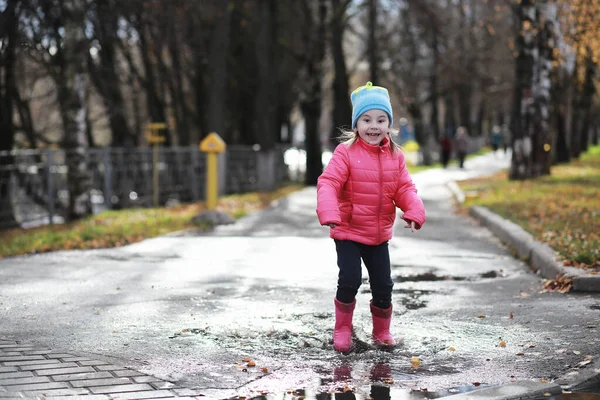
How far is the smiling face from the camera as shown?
6.40 m

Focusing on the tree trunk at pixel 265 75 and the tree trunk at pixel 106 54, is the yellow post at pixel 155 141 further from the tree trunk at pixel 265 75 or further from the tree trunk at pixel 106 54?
the tree trunk at pixel 265 75

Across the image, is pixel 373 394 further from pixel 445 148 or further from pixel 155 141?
pixel 445 148

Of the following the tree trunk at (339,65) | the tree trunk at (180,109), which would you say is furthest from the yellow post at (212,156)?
the tree trunk at (180,109)

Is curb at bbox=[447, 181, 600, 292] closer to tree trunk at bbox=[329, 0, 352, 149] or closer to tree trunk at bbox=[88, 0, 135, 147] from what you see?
tree trunk at bbox=[88, 0, 135, 147]

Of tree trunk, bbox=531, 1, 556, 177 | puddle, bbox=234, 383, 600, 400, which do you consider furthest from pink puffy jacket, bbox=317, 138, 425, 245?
tree trunk, bbox=531, 1, 556, 177

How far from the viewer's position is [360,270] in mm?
6520

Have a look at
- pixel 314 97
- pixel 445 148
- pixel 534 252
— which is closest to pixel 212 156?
pixel 534 252

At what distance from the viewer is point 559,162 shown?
132 ft

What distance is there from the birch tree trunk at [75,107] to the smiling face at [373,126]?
12.8 meters

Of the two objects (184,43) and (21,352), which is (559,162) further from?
(21,352)

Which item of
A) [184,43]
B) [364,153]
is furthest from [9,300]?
[184,43]

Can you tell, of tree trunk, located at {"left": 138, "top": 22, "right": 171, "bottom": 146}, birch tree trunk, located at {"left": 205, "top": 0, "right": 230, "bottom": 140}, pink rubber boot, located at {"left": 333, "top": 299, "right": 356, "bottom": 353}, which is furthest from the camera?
tree trunk, located at {"left": 138, "top": 22, "right": 171, "bottom": 146}

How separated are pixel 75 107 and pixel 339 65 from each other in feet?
49.2

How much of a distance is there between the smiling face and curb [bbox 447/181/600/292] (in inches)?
113
